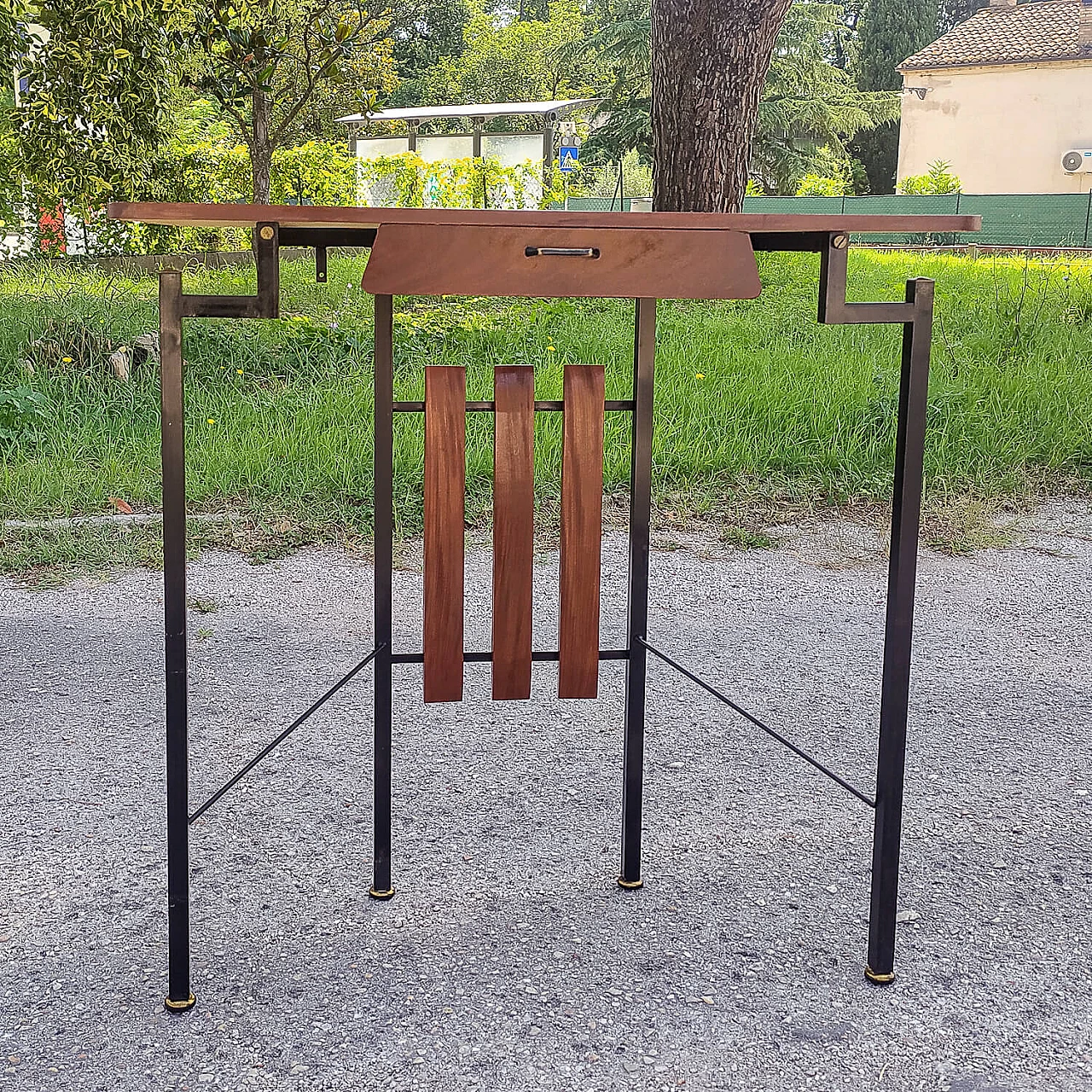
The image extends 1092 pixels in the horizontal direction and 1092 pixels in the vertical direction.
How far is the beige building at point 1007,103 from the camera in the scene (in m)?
30.9

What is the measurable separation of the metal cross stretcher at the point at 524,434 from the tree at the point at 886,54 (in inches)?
1502

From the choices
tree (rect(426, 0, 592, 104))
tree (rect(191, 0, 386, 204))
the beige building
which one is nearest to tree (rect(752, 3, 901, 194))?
the beige building

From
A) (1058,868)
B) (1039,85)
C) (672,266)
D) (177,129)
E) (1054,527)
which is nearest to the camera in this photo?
(672,266)

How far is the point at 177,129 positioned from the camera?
308 inches

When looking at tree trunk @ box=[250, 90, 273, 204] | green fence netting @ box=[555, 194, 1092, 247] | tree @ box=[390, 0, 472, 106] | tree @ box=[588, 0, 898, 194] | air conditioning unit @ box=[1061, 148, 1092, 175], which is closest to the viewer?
tree trunk @ box=[250, 90, 273, 204]

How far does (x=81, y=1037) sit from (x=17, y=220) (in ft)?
24.2

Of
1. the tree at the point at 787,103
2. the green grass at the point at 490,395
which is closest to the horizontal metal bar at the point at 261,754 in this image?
the green grass at the point at 490,395

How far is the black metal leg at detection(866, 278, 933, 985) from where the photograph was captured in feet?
6.12

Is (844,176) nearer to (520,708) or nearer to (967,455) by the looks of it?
(967,455)

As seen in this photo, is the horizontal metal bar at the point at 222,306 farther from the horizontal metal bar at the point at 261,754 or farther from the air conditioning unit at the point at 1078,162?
the air conditioning unit at the point at 1078,162

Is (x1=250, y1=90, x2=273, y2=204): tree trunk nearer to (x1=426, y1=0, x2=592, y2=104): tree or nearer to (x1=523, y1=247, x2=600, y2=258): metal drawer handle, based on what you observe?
(x1=523, y1=247, x2=600, y2=258): metal drawer handle

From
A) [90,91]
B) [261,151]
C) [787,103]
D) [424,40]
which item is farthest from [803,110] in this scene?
[90,91]

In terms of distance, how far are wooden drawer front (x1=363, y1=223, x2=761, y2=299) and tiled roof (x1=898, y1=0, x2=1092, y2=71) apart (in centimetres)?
3356

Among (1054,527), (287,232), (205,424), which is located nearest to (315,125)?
(205,424)
